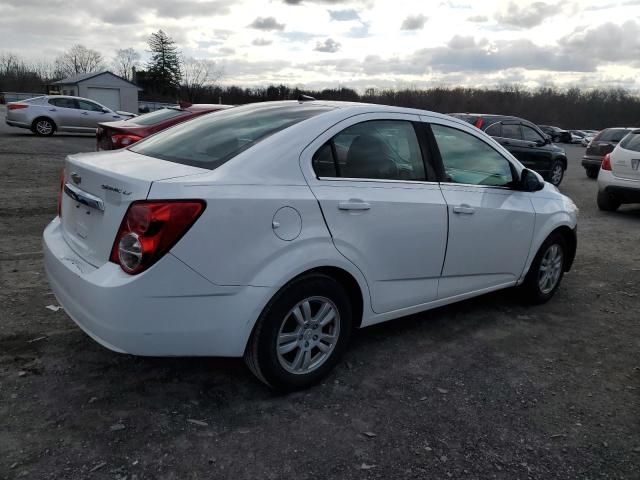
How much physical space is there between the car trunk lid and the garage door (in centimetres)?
4391

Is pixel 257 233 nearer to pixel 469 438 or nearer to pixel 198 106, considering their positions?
pixel 469 438

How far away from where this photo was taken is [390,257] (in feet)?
11.0

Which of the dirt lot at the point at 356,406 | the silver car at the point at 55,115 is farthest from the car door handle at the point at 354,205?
the silver car at the point at 55,115

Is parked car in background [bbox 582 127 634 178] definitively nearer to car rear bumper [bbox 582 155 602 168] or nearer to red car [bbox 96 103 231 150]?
car rear bumper [bbox 582 155 602 168]

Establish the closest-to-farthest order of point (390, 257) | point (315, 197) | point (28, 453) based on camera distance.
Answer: point (28, 453) → point (315, 197) → point (390, 257)

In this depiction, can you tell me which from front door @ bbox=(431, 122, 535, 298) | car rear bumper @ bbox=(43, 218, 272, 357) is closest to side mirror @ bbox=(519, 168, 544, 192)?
front door @ bbox=(431, 122, 535, 298)

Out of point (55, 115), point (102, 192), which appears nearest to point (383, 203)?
point (102, 192)

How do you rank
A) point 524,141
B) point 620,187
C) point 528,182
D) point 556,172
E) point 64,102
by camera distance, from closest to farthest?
point 528,182 < point 620,187 < point 524,141 < point 556,172 < point 64,102

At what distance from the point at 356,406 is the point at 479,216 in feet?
5.53

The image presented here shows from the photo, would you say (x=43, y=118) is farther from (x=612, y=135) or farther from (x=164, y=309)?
(x=164, y=309)

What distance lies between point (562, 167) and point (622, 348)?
1062cm

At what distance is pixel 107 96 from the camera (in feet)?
142

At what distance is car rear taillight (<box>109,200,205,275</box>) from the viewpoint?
8.16 ft

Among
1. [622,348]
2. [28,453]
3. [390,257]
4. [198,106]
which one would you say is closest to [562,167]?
[198,106]
